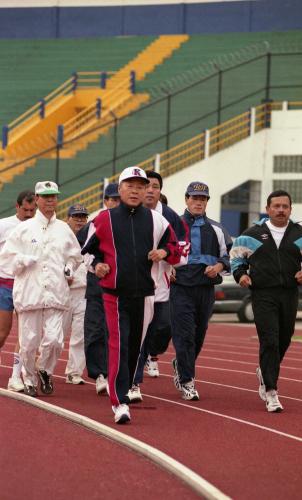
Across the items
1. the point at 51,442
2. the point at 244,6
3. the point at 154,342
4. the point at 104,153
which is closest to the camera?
the point at 51,442

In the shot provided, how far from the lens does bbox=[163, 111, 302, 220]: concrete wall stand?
34.5m

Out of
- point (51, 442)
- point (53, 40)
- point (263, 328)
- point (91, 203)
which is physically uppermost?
point (53, 40)

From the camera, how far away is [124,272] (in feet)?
37.7

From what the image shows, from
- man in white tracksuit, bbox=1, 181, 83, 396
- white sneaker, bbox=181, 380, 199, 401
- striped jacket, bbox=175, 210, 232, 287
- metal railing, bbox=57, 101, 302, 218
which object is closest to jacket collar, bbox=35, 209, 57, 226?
man in white tracksuit, bbox=1, 181, 83, 396

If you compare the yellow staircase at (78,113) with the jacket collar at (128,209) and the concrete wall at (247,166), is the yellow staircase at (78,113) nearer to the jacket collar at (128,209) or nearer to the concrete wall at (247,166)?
the concrete wall at (247,166)

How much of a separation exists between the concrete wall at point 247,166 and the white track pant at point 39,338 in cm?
2121

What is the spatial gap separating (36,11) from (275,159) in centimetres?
1890

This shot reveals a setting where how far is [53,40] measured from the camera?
1896 inches

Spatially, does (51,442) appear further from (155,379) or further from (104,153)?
(104,153)

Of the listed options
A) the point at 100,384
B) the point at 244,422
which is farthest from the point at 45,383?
the point at 244,422

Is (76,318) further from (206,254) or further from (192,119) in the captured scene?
(192,119)

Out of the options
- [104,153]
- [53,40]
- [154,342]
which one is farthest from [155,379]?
[53,40]

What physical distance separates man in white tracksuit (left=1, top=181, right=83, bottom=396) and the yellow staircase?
945 inches

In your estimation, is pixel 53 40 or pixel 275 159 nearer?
pixel 275 159
